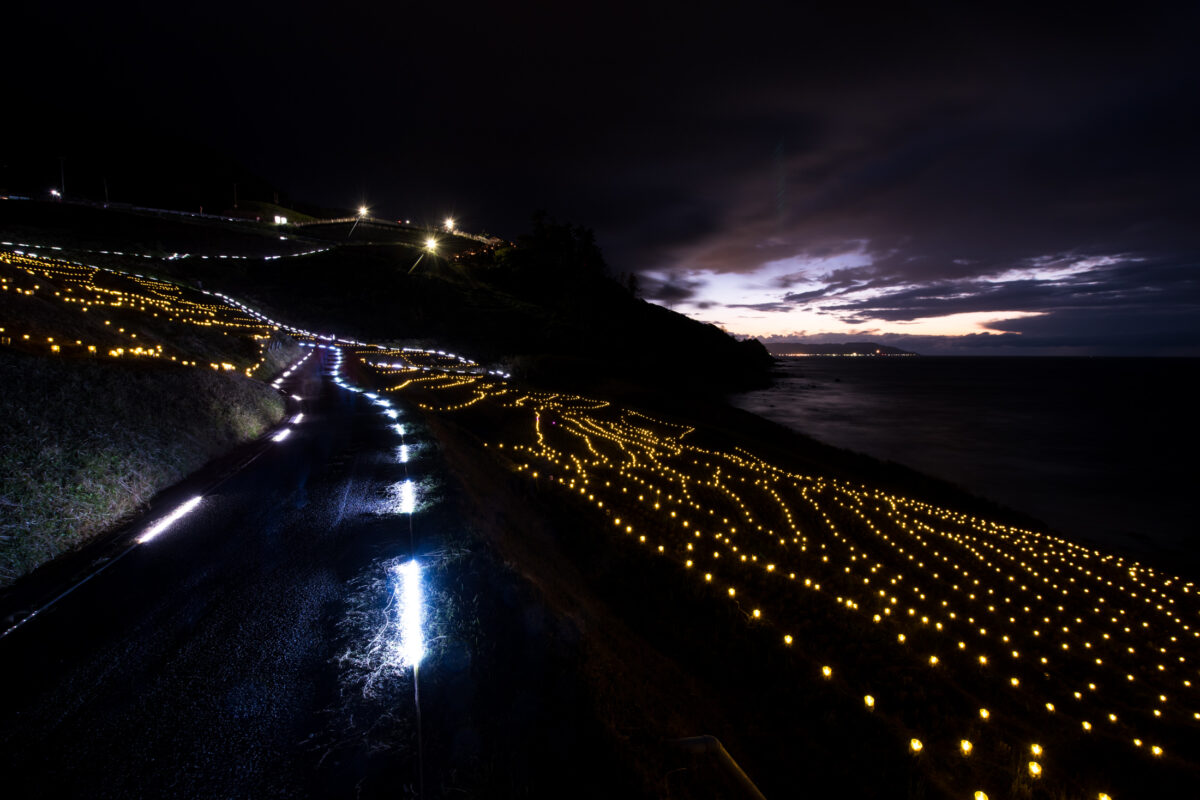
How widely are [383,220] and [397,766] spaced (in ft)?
395

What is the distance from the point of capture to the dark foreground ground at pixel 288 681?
3.17 m

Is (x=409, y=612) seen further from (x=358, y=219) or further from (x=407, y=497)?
(x=358, y=219)

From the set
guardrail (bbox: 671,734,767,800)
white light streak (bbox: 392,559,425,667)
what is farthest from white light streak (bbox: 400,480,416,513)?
guardrail (bbox: 671,734,767,800)

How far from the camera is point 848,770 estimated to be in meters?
4.58

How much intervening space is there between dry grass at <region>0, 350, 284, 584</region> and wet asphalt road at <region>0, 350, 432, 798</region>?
1015 mm

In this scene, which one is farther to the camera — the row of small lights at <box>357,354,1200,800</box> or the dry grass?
the row of small lights at <box>357,354,1200,800</box>

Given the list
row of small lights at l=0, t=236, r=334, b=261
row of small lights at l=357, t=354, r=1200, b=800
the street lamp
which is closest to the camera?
row of small lights at l=357, t=354, r=1200, b=800

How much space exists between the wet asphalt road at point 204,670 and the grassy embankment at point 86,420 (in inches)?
43.1

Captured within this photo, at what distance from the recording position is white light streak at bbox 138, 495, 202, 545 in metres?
6.21

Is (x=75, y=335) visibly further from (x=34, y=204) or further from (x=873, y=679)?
(x=34, y=204)

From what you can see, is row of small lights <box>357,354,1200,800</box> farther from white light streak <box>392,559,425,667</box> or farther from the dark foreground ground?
white light streak <box>392,559,425,667</box>

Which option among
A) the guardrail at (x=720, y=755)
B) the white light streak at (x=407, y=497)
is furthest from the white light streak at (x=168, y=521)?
the guardrail at (x=720, y=755)

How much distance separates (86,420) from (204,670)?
6.33 metres

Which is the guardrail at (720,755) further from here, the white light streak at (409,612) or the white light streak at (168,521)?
the white light streak at (168,521)
